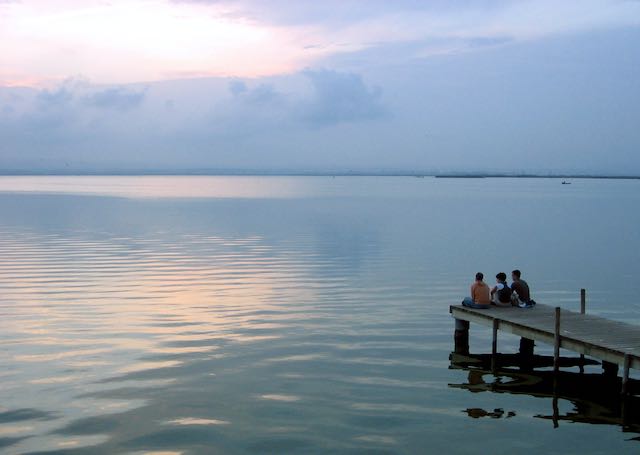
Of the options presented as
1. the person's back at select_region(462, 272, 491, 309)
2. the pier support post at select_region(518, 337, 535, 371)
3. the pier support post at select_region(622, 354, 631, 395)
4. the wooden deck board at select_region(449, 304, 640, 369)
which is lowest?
the pier support post at select_region(518, 337, 535, 371)

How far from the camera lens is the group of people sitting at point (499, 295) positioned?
942 inches

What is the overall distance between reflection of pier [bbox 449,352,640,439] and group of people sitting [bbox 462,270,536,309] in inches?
74.8

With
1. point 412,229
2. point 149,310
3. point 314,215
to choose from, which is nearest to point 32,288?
point 149,310

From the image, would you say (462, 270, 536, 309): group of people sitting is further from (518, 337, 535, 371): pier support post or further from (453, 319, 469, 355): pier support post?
(518, 337, 535, 371): pier support post

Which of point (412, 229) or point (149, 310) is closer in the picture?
point (149, 310)

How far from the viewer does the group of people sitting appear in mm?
23938

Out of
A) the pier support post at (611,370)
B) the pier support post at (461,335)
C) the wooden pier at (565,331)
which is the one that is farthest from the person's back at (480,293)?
the pier support post at (611,370)

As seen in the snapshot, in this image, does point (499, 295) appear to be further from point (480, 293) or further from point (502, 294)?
point (480, 293)

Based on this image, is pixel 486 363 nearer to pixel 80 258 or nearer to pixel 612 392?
pixel 612 392

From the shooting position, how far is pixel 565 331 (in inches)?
808

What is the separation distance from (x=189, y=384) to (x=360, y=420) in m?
5.09

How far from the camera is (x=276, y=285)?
117 feet

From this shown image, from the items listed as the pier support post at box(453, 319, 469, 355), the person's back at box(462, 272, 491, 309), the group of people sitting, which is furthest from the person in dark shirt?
the pier support post at box(453, 319, 469, 355)

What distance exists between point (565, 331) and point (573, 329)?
18.4 inches
